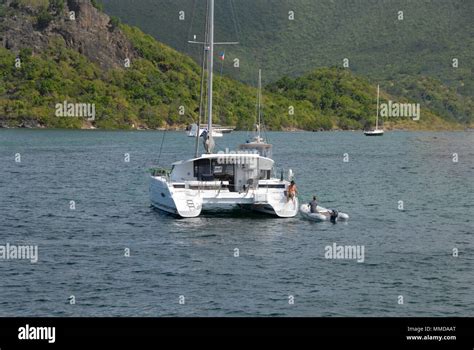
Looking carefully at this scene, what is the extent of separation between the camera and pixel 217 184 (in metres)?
A: 45.4

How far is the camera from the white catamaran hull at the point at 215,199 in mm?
43594

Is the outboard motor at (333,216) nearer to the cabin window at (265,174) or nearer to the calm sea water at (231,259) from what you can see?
the calm sea water at (231,259)

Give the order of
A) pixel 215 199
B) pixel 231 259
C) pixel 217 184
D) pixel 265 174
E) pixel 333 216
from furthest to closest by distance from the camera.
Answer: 1. pixel 265 174
2. pixel 333 216
3. pixel 217 184
4. pixel 215 199
5. pixel 231 259

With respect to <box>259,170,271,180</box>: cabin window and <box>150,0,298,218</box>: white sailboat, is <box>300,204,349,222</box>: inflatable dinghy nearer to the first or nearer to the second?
<box>150,0,298,218</box>: white sailboat

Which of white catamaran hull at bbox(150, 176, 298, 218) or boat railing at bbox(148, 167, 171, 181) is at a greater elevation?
boat railing at bbox(148, 167, 171, 181)

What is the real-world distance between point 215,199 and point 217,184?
212cm

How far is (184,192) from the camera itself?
44781 millimetres

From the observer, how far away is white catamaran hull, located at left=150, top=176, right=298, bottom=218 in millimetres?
43594

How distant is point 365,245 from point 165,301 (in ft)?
44.1

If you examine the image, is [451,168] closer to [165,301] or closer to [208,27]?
[208,27]

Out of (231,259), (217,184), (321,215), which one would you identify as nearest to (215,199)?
(217,184)

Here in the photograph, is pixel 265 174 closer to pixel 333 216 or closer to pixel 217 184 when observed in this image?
pixel 217 184

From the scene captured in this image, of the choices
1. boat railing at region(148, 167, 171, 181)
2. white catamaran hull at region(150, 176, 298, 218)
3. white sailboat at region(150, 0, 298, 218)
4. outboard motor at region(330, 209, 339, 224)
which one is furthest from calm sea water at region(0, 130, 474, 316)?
boat railing at region(148, 167, 171, 181)
